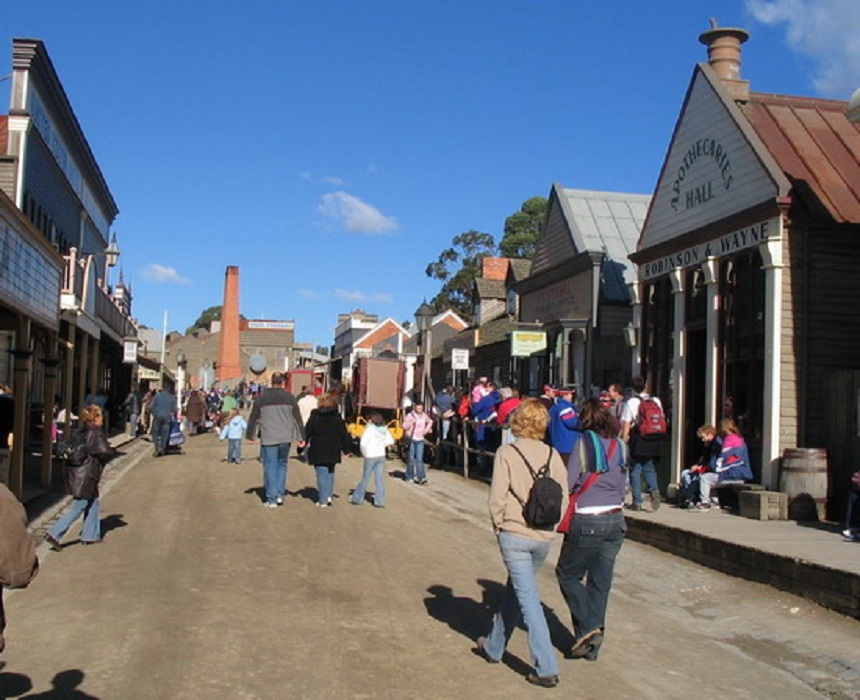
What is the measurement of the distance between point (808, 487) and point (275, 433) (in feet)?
23.3

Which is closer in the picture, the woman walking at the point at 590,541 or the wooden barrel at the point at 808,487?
the woman walking at the point at 590,541

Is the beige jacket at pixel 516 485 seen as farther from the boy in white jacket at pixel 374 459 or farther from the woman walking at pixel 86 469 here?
the boy in white jacket at pixel 374 459

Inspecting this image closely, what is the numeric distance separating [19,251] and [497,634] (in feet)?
28.5

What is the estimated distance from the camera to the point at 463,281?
7562 cm

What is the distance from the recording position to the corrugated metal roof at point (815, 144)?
14.7 meters

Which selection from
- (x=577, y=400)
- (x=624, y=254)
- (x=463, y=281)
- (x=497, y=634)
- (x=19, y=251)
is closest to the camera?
(x=497, y=634)

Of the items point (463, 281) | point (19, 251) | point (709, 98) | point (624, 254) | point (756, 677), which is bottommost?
point (756, 677)

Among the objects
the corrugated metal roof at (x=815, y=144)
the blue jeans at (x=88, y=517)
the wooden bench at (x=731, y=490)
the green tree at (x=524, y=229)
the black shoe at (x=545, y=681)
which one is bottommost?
the black shoe at (x=545, y=681)

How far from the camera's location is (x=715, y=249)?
1631cm

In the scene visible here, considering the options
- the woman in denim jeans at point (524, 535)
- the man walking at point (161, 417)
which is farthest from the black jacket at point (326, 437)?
the man walking at point (161, 417)

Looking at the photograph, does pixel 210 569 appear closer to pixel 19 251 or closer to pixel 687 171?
pixel 19 251

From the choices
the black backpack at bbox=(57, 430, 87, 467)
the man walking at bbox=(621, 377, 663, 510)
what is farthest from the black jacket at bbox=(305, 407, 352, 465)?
the man walking at bbox=(621, 377, 663, 510)

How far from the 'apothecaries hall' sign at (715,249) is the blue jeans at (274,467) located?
748 centimetres

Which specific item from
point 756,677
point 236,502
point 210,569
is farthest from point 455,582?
point 236,502
